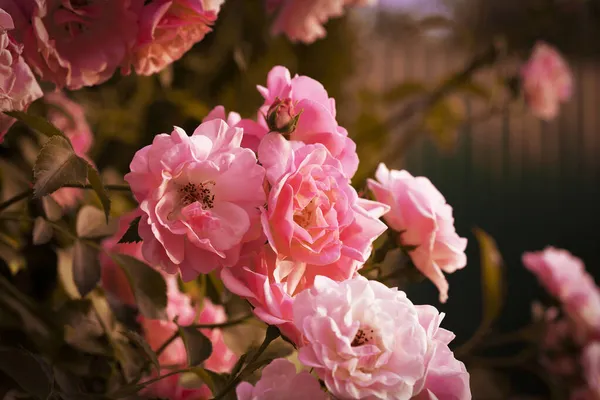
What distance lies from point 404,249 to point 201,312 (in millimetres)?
129

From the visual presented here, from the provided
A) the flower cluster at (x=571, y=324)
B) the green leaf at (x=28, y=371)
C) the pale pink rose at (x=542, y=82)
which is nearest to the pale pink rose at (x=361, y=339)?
the green leaf at (x=28, y=371)

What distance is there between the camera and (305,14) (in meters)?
0.41

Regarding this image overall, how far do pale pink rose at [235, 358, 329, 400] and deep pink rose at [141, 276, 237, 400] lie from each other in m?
0.10

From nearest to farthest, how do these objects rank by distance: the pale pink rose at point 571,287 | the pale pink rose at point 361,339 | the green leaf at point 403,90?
the pale pink rose at point 361,339 → the pale pink rose at point 571,287 → the green leaf at point 403,90

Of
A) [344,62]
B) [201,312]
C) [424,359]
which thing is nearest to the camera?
[424,359]

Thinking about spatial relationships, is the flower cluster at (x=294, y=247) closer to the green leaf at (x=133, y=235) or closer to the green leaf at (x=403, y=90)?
the green leaf at (x=133, y=235)

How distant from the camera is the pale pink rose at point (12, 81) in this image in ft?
0.81

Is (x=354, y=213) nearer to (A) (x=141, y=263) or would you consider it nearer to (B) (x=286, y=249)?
(B) (x=286, y=249)

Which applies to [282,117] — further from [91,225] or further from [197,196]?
[91,225]

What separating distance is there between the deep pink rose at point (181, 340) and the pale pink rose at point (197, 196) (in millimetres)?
98

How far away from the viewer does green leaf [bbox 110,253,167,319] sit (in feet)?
1.00

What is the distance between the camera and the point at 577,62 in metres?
1.83

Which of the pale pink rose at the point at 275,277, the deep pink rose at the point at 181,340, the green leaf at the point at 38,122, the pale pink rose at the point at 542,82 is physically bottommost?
the pale pink rose at the point at 542,82

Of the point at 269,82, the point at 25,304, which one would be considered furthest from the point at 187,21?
the point at 25,304
